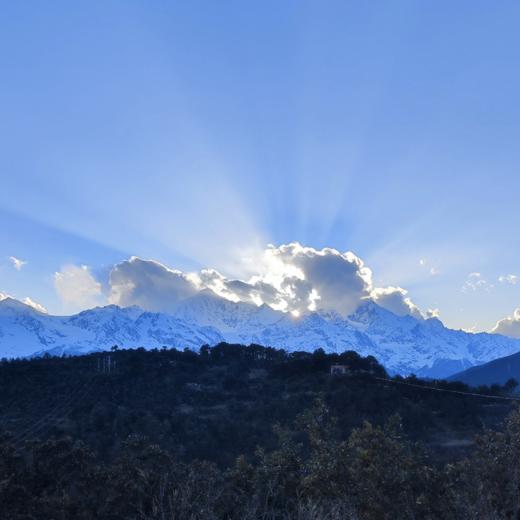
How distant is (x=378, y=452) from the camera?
19.6m

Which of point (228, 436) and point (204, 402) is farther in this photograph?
point (204, 402)

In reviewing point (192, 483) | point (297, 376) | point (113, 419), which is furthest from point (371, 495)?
point (297, 376)

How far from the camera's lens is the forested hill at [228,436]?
62.3 feet

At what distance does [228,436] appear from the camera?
6969 centimetres

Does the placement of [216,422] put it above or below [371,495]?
above

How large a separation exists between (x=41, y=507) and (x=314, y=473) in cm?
1025


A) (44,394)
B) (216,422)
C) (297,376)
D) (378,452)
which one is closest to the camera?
(378,452)

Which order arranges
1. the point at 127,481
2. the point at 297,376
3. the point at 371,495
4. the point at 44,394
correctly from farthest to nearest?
the point at 297,376
the point at 44,394
the point at 127,481
the point at 371,495

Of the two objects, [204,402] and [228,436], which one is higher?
[204,402]

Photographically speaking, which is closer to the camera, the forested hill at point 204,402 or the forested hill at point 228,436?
the forested hill at point 228,436

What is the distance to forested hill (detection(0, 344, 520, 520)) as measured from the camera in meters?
19.0

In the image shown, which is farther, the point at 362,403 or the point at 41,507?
the point at 362,403

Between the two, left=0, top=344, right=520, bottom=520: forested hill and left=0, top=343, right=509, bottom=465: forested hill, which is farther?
left=0, top=343, right=509, bottom=465: forested hill

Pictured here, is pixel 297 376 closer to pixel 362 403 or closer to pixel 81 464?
pixel 362 403
